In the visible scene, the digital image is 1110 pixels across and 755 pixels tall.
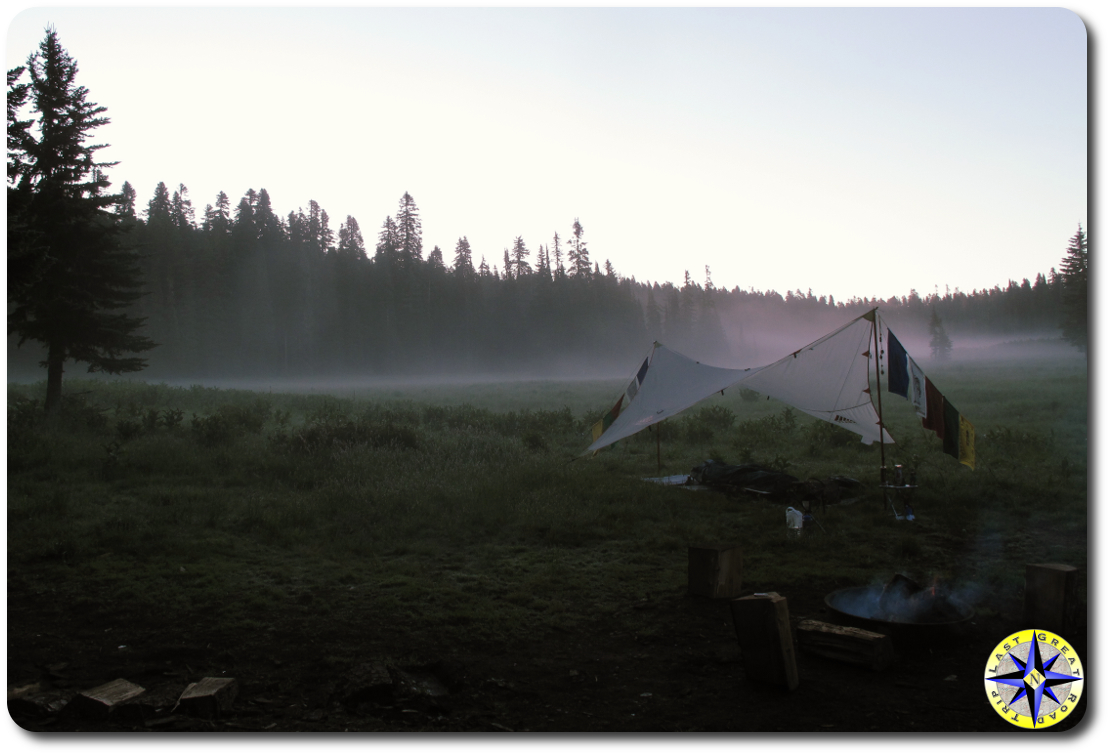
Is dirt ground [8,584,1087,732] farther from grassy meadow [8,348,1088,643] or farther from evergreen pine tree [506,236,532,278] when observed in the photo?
evergreen pine tree [506,236,532,278]

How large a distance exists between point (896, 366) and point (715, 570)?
147 inches

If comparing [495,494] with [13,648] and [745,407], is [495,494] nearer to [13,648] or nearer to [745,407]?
[13,648]

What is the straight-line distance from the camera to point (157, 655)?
13.4ft

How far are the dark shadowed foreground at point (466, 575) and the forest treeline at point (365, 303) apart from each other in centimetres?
3455

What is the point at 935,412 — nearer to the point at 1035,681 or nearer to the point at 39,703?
the point at 1035,681

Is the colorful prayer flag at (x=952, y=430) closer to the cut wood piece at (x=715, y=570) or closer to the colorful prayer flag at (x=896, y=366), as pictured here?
the colorful prayer flag at (x=896, y=366)

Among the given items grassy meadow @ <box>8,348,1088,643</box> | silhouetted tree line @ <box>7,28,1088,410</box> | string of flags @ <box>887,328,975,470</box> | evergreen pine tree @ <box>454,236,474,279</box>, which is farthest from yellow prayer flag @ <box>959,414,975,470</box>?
evergreen pine tree @ <box>454,236,474,279</box>

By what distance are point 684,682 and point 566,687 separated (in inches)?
Result: 27.0

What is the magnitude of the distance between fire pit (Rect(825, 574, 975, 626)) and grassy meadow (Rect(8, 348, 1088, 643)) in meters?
0.72

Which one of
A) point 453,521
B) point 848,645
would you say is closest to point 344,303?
point 453,521

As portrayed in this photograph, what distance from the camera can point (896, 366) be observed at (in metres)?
7.21

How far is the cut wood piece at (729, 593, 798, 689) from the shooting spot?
11.3 feet

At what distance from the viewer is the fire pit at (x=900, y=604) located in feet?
13.7

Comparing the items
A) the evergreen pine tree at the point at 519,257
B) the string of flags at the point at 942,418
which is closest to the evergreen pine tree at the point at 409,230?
the evergreen pine tree at the point at 519,257
